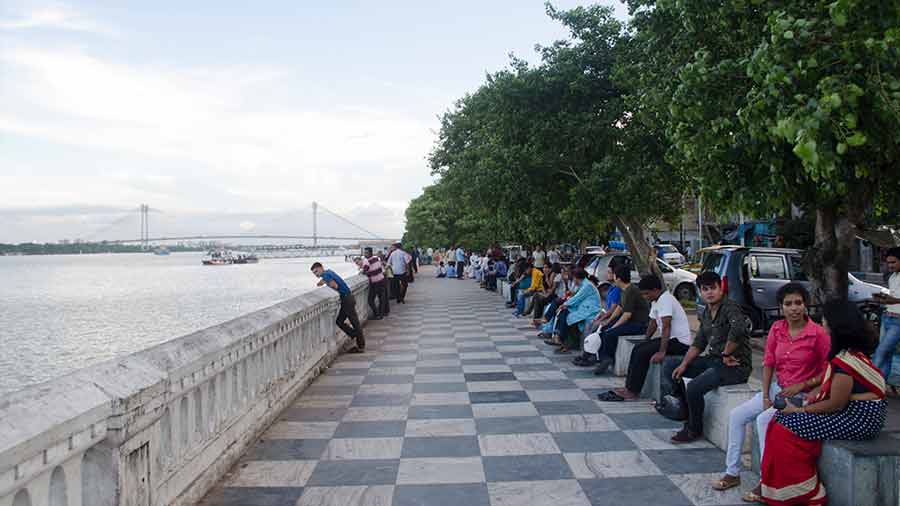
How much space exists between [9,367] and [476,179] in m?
14.4

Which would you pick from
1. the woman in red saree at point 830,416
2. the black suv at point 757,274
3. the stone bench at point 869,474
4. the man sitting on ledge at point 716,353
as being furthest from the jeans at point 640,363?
the black suv at point 757,274

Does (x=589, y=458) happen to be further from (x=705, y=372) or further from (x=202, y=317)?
(x=202, y=317)

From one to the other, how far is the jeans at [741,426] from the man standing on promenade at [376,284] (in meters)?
11.7

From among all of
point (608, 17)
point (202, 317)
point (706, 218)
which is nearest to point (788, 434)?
point (608, 17)

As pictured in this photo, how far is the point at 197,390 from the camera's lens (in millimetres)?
4773

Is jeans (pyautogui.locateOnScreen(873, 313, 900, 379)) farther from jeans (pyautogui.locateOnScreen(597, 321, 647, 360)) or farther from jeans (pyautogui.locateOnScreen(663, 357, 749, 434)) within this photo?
jeans (pyautogui.locateOnScreen(663, 357, 749, 434))

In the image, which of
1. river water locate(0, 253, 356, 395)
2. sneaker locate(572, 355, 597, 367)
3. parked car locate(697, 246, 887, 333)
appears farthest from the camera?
river water locate(0, 253, 356, 395)

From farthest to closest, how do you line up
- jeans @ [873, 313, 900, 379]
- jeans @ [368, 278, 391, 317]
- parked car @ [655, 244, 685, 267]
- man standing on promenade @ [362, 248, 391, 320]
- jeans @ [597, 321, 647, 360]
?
parked car @ [655, 244, 685, 267] < jeans @ [368, 278, 391, 317] < man standing on promenade @ [362, 248, 391, 320] < jeans @ [597, 321, 647, 360] < jeans @ [873, 313, 900, 379]

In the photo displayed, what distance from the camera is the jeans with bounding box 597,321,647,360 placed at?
8750mm

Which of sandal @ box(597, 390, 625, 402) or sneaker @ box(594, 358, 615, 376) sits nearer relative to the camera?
sandal @ box(597, 390, 625, 402)

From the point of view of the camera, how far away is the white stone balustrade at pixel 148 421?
8.96 feet

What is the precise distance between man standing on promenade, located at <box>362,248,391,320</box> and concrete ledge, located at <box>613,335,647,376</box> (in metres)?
8.16

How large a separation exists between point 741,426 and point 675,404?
183 centimetres

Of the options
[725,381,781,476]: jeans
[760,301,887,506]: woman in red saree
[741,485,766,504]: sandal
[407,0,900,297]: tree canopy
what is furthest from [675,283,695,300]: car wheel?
[760,301,887,506]: woman in red saree
